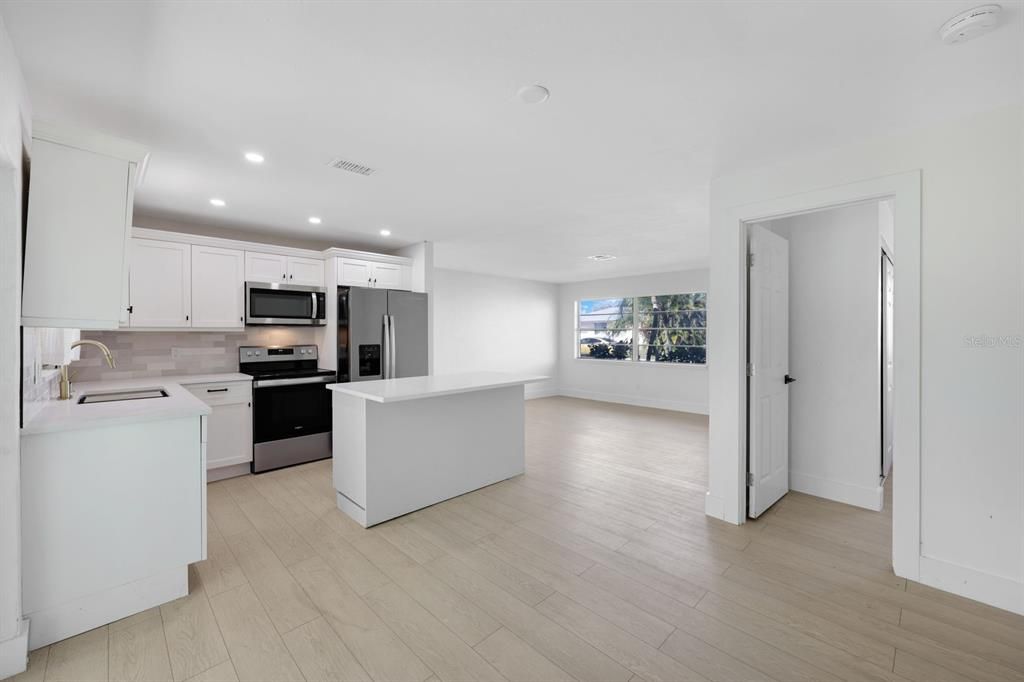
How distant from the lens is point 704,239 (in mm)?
5188

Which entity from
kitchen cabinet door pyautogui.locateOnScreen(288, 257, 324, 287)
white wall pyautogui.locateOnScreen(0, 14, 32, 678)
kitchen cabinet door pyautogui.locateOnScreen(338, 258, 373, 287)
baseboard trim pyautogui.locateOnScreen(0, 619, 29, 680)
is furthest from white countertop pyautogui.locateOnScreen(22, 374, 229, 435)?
kitchen cabinet door pyautogui.locateOnScreen(338, 258, 373, 287)

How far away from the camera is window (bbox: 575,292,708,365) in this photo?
7.70 metres

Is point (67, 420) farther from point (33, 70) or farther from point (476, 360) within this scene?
point (476, 360)

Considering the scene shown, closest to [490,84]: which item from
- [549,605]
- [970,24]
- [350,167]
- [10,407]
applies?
[350,167]

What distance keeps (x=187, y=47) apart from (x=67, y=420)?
168 centimetres

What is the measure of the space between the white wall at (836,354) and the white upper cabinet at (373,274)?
395 cm

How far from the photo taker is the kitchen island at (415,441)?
2.99m

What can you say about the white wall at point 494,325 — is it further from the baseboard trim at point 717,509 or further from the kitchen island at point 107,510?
the kitchen island at point 107,510

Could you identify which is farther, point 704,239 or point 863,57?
point 704,239

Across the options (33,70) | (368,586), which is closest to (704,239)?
(368,586)

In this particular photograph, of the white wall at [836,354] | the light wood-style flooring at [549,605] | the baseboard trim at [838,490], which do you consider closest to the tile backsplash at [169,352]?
the light wood-style flooring at [549,605]

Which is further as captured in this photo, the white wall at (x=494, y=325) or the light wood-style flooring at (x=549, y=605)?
the white wall at (x=494, y=325)

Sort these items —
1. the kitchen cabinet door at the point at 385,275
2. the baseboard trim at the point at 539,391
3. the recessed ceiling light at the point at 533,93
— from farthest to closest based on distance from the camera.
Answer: the baseboard trim at the point at 539,391 < the kitchen cabinet door at the point at 385,275 < the recessed ceiling light at the point at 533,93

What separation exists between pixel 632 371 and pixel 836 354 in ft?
16.5
